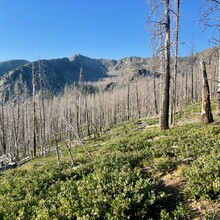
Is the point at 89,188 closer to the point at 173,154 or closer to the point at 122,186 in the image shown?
the point at 122,186

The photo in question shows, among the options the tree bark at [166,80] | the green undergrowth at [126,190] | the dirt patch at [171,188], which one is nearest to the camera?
the green undergrowth at [126,190]

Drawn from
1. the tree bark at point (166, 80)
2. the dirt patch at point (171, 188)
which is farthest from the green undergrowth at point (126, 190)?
the tree bark at point (166, 80)

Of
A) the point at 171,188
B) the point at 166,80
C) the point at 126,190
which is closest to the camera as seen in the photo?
the point at 126,190

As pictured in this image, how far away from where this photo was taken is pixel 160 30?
17484 mm

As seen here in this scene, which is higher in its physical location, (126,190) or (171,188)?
(126,190)

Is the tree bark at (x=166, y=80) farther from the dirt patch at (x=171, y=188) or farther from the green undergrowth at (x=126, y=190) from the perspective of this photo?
the dirt patch at (x=171, y=188)

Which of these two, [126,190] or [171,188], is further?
[171,188]

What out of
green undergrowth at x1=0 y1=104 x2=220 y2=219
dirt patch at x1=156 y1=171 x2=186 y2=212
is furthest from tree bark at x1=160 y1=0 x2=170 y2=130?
dirt patch at x1=156 y1=171 x2=186 y2=212

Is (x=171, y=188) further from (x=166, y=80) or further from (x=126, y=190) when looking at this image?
(x=166, y=80)

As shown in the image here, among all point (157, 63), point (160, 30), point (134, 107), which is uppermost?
point (160, 30)

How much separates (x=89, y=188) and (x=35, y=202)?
2145 mm

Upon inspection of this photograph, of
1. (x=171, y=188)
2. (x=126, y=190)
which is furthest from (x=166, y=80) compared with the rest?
(x=126, y=190)

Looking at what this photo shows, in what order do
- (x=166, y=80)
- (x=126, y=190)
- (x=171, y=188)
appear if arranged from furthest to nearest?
1. (x=166, y=80)
2. (x=171, y=188)
3. (x=126, y=190)

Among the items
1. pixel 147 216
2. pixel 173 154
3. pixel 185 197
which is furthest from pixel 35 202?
pixel 173 154
